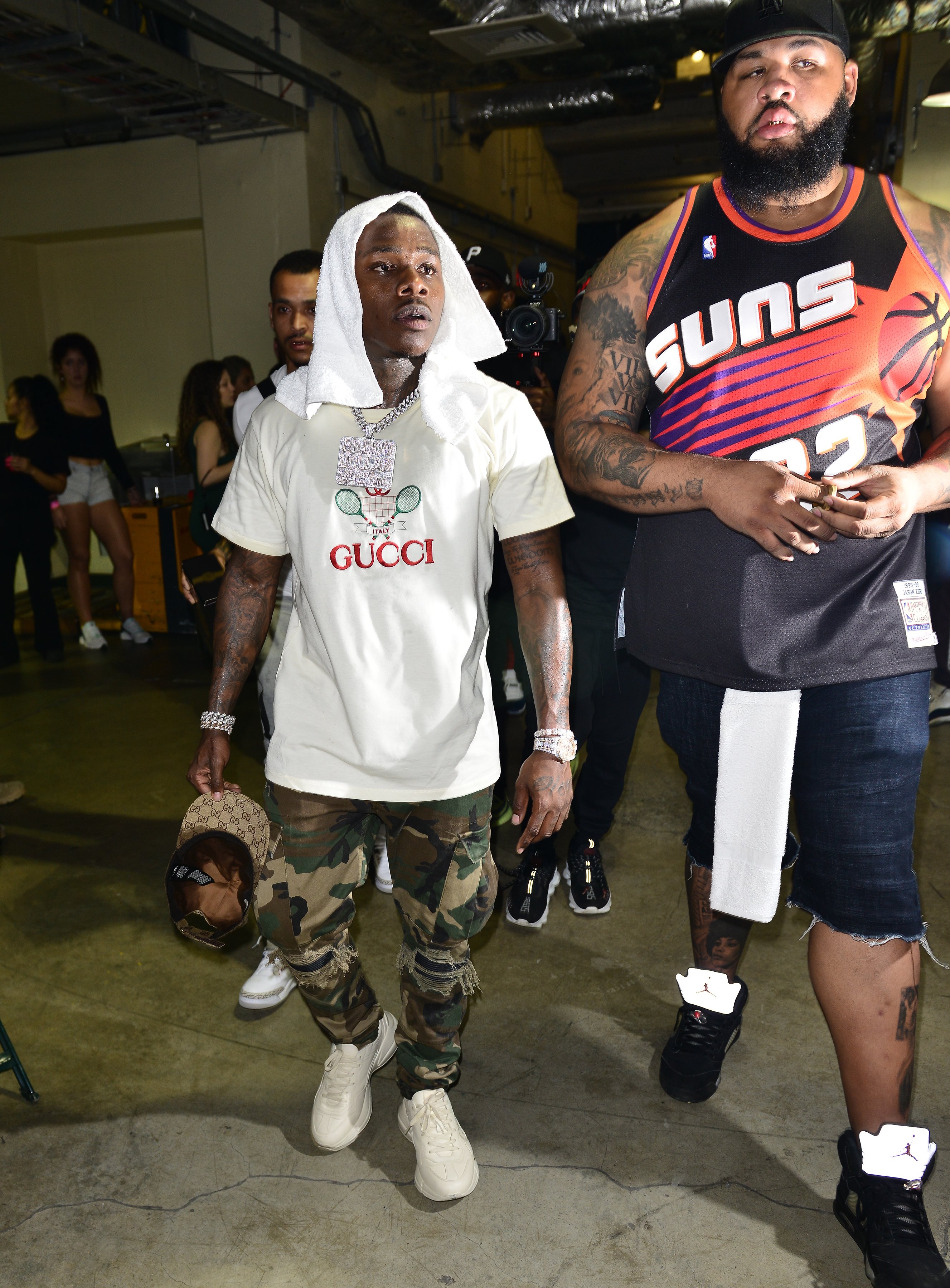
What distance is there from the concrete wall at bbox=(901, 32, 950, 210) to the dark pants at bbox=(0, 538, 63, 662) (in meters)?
5.97

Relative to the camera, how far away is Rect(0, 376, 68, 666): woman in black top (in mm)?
5754

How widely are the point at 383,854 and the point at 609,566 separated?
1120 mm

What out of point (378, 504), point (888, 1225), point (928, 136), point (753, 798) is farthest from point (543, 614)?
point (928, 136)

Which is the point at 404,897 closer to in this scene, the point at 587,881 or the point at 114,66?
the point at 587,881

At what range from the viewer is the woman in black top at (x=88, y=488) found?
233 inches

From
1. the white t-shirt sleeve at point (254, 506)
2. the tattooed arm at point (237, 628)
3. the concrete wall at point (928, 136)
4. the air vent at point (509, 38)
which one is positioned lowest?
the tattooed arm at point (237, 628)

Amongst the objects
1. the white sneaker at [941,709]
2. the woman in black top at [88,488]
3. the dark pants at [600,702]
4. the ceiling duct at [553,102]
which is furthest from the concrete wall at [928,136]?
the woman in black top at [88,488]

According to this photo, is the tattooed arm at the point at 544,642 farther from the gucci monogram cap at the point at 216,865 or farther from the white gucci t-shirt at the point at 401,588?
the gucci monogram cap at the point at 216,865

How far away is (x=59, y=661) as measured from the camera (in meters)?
5.92

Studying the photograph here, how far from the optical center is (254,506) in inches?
70.4

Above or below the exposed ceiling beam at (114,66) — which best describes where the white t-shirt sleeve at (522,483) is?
below

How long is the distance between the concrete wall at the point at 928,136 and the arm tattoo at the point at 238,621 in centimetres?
606

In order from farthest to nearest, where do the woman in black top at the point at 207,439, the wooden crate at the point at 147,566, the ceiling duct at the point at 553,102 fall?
1. the ceiling duct at the point at 553,102
2. the wooden crate at the point at 147,566
3. the woman in black top at the point at 207,439

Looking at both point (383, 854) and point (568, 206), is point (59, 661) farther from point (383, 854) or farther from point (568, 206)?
point (568, 206)
